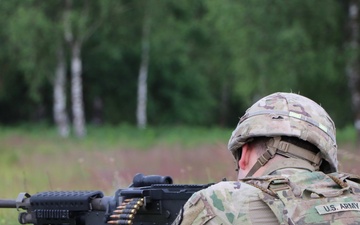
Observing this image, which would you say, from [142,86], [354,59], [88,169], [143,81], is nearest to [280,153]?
[88,169]

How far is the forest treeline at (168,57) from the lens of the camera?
69.8 ft

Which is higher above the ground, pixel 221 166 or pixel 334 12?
pixel 334 12

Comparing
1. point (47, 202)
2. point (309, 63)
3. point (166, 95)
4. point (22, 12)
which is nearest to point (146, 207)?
point (47, 202)

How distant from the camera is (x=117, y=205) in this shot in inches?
154

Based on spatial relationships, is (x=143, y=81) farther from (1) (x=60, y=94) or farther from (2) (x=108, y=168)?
(2) (x=108, y=168)

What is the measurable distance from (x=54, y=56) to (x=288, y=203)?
28099mm

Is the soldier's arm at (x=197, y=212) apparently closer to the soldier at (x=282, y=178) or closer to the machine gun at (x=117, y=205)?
the soldier at (x=282, y=178)

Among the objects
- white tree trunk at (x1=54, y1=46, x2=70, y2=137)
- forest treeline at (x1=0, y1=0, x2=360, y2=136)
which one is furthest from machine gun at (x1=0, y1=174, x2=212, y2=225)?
white tree trunk at (x1=54, y1=46, x2=70, y2=137)

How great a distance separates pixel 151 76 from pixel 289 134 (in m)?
38.4

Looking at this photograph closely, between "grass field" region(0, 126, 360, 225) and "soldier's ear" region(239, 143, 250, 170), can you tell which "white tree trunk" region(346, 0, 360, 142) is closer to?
"grass field" region(0, 126, 360, 225)

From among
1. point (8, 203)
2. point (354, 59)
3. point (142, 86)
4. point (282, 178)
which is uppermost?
point (354, 59)

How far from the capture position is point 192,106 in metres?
44.3

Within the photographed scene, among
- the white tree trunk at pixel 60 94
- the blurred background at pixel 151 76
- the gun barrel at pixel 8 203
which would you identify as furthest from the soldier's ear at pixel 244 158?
the white tree trunk at pixel 60 94

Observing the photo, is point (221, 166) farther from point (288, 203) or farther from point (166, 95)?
point (166, 95)
